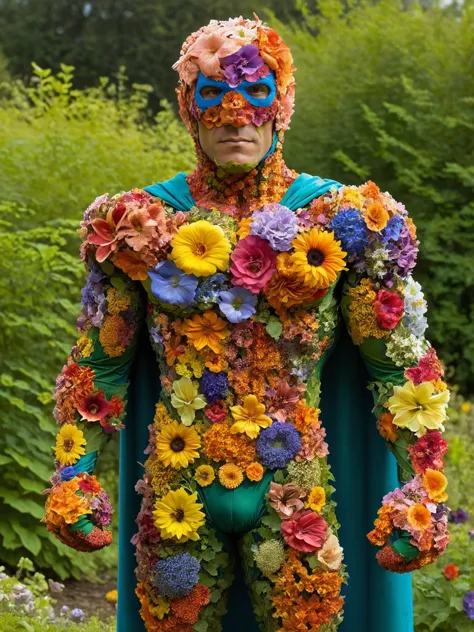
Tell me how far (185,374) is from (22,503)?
115 inches

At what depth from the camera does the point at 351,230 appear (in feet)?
9.64

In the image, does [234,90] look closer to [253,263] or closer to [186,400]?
[253,263]

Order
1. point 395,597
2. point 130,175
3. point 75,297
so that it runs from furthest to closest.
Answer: point 130,175
point 75,297
point 395,597

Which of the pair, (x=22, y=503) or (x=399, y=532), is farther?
(x=22, y=503)

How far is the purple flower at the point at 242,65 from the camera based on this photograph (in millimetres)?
2928

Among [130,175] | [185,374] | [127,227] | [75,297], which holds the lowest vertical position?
[185,374]

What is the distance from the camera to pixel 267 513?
294cm

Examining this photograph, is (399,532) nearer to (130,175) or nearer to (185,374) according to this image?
(185,374)

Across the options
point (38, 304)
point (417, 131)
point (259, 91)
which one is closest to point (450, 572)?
point (259, 91)

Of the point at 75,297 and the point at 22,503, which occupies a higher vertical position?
the point at 75,297

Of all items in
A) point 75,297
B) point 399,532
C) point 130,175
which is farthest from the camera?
point 130,175

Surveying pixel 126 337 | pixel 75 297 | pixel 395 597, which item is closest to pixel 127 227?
pixel 126 337

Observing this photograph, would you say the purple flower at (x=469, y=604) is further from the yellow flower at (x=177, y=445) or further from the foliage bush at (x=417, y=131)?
the foliage bush at (x=417, y=131)

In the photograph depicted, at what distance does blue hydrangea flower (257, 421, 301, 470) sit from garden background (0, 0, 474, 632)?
1472 mm
